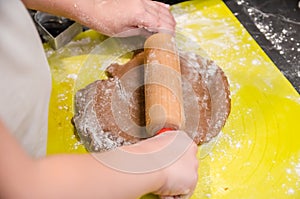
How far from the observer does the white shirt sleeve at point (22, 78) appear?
772mm

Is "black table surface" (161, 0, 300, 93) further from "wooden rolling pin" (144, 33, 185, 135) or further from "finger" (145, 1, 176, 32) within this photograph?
"wooden rolling pin" (144, 33, 185, 135)

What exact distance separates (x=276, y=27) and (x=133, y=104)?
0.55 metres

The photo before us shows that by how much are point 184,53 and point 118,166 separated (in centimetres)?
51

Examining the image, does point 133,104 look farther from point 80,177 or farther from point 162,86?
point 80,177

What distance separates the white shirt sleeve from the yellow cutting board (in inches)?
6.1

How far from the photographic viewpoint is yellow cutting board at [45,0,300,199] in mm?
969

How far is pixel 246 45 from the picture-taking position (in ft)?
4.07

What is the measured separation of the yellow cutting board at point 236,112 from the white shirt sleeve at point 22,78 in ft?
0.50

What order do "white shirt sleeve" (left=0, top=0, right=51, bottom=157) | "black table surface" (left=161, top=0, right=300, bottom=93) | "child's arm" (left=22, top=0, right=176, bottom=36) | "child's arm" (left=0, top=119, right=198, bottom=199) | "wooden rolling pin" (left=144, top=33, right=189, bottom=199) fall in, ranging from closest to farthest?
"child's arm" (left=0, top=119, right=198, bottom=199) < "white shirt sleeve" (left=0, top=0, right=51, bottom=157) < "wooden rolling pin" (left=144, top=33, right=189, bottom=199) < "child's arm" (left=22, top=0, right=176, bottom=36) < "black table surface" (left=161, top=0, right=300, bottom=93)

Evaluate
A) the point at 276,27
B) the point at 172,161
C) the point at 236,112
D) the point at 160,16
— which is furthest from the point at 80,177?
the point at 276,27

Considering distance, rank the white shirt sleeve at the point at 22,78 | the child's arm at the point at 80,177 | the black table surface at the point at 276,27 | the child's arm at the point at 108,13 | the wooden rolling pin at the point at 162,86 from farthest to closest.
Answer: the black table surface at the point at 276,27 → the child's arm at the point at 108,13 → the wooden rolling pin at the point at 162,86 → the white shirt sleeve at the point at 22,78 → the child's arm at the point at 80,177

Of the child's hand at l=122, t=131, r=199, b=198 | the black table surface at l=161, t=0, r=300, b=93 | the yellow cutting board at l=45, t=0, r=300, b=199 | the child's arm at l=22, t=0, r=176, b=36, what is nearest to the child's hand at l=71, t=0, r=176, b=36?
the child's arm at l=22, t=0, r=176, b=36

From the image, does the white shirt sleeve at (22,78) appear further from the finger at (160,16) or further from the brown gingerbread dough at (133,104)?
the finger at (160,16)

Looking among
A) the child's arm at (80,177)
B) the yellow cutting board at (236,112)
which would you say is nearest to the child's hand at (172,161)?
the child's arm at (80,177)
